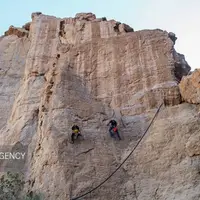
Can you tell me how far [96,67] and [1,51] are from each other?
7.48 metres

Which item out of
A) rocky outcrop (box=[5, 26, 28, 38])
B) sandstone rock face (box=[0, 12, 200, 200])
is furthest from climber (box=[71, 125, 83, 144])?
rocky outcrop (box=[5, 26, 28, 38])

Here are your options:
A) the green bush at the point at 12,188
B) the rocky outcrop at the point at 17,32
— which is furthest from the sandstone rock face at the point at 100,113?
the rocky outcrop at the point at 17,32

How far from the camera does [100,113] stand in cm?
1561

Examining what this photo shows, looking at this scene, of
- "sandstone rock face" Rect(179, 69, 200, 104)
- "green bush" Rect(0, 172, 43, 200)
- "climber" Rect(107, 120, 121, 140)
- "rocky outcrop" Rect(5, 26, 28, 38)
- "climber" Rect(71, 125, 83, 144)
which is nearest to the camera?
"green bush" Rect(0, 172, 43, 200)

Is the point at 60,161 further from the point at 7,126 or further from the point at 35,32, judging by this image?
the point at 35,32

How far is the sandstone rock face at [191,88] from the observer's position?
14.7 m

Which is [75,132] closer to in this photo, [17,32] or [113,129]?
[113,129]

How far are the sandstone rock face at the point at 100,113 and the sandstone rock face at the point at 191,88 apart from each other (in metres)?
0.28

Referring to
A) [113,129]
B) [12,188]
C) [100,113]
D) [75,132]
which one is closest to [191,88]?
[113,129]

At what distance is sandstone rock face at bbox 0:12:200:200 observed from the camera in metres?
12.7

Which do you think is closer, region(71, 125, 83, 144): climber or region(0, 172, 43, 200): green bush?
region(0, 172, 43, 200): green bush

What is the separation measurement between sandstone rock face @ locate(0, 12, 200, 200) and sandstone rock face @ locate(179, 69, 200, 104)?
0.93 feet

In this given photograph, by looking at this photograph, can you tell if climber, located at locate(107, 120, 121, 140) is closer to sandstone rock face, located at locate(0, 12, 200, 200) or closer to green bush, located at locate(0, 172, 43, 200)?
sandstone rock face, located at locate(0, 12, 200, 200)

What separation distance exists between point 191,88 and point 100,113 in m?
3.69
